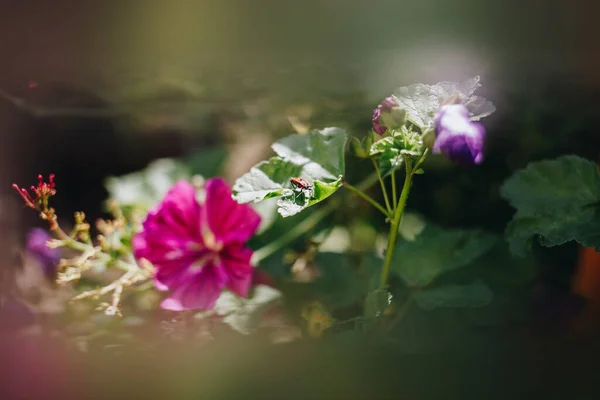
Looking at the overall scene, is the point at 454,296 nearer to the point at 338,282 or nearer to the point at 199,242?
the point at 338,282

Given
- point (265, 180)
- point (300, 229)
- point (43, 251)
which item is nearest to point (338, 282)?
point (300, 229)

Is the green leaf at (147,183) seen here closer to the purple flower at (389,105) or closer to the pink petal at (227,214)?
the pink petal at (227,214)

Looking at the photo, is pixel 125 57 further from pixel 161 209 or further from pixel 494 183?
pixel 494 183

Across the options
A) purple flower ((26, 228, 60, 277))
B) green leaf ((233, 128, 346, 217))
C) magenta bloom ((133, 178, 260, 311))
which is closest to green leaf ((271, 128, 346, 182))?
green leaf ((233, 128, 346, 217))

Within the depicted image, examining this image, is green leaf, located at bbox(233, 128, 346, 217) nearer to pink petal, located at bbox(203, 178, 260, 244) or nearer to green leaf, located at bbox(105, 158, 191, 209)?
pink petal, located at bbox(203, 178, 260, 244)

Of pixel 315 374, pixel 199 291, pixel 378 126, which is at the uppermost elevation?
pixel 378 126
